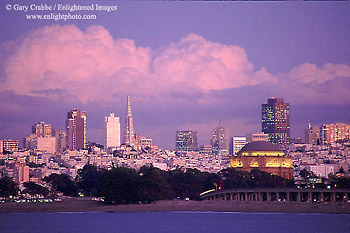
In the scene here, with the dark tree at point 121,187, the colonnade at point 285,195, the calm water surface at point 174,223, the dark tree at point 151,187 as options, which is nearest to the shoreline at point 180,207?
the calm water surface at point 174,223

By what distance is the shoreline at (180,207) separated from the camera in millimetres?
137875

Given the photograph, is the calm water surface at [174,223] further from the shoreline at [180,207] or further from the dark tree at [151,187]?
the dark tree at [151,187]

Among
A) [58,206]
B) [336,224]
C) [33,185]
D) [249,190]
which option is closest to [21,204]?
[58,206]

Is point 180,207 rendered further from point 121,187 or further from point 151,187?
point 121,187

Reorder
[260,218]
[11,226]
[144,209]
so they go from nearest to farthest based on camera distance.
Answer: [11,226] → [260,218] → [144,209]

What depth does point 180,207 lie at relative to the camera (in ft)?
489

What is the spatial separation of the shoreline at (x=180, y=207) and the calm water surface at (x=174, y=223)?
1.20 metres

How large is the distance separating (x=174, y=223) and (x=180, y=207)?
948 inches

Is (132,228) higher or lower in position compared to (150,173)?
lower

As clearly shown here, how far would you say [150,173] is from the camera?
15712cm

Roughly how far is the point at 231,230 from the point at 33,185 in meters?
89.9

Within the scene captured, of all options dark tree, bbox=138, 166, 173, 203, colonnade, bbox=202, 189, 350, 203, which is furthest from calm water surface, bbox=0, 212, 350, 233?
colonnade, bbox=202, 189, 350, 203

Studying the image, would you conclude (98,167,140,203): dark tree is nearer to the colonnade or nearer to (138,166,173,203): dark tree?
(138,166,173,203): dark tree

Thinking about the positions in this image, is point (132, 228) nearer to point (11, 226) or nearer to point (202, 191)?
point (11, 226)
